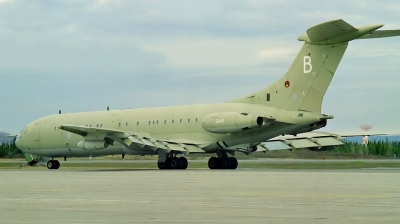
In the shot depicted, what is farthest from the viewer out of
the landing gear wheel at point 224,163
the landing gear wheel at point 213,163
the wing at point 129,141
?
the landing gear wheel at point 213,163

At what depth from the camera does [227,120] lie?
39594mm

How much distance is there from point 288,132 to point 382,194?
71.2 feet

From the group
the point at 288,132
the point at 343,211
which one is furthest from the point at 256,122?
the point at 343,211

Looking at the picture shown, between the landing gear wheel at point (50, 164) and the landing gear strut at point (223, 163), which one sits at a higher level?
the landing gear strut at point (223, 163)

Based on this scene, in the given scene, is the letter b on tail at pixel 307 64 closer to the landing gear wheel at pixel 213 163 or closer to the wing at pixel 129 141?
the wing at pixel 129 141

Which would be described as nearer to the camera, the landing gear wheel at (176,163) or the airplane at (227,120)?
the airplane at (227,120)

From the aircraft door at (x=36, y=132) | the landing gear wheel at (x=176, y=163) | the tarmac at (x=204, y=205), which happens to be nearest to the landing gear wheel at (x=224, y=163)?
the landing gear wheel at (x=176, y=163)

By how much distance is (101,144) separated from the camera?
41.9m

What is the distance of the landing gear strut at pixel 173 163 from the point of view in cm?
4234

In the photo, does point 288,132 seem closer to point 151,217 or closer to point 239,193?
point 239,193

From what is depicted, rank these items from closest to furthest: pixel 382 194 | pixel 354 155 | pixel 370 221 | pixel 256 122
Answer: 1. pixel 370 221
2. pixel 382 194
3. pixel 256 122
4. pixel 354 155

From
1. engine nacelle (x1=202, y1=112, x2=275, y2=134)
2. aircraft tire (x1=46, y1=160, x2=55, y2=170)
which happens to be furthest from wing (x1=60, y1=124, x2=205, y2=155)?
aircraft tire (x1=46, y1=160, x2=55, y2=170)

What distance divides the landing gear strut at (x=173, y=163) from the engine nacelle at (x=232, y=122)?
2.88 metres

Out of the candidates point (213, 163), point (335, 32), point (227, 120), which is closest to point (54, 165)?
point (213, 163)
